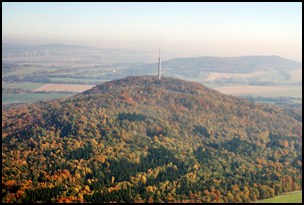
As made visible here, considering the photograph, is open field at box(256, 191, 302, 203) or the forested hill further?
open field at box(256, 191, 302, 203)

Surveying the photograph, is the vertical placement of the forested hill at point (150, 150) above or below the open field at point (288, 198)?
above

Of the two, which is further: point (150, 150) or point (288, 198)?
point (150, 150)

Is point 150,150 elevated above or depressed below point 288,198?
above

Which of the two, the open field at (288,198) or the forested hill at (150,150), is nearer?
the forested hill at (150,150)

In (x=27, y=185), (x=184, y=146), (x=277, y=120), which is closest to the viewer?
(x=27, y=185)

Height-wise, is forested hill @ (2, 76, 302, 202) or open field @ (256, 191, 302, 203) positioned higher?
forested hill @ (2, 76, 302, 202)

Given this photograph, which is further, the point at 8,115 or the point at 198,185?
the point at 8,115

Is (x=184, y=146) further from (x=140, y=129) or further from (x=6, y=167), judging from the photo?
(x=6, y=167)

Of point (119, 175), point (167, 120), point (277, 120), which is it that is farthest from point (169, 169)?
point (277, 120)
